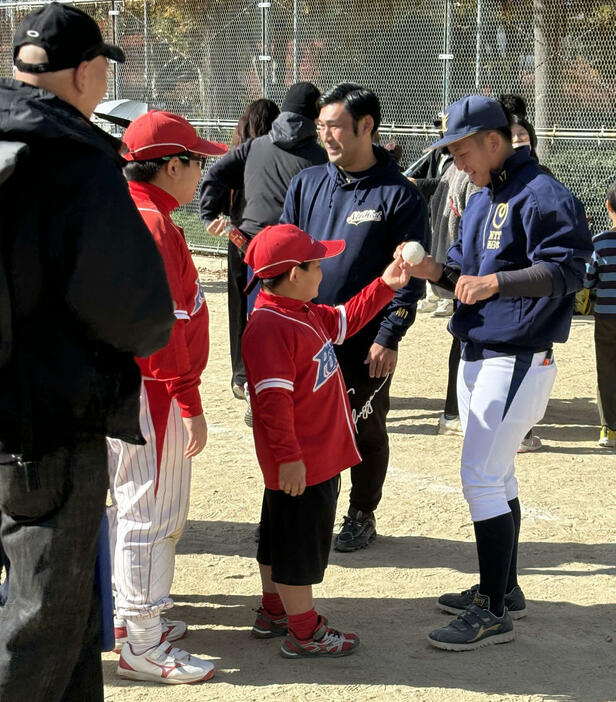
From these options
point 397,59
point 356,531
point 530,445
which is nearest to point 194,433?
point 356,531

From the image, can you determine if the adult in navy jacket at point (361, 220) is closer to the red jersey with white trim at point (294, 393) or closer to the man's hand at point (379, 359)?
the man's hand at point (379, 359)

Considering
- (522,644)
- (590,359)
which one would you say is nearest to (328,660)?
(522,644)

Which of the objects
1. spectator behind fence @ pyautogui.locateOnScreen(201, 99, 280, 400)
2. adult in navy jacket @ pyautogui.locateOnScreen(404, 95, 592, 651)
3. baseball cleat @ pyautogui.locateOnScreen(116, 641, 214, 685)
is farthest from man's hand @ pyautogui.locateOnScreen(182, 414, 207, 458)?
spectator behind fence @ pyautogui.locateOnScreen(201, 99, 280, 400)

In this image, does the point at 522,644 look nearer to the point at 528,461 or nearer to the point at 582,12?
the point at 528,461

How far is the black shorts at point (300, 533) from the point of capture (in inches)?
148

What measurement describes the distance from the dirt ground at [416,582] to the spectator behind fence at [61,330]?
0.99 meters

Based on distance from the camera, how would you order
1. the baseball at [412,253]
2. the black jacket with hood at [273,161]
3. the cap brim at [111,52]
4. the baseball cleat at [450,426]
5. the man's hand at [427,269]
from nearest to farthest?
1. the cap brim at [111,52]
2. the baseball at [412,253]
3. the man's hand at [427,269]
4. the black jacket with hood at [273,161]
5. the baseball cleat at [450,426]

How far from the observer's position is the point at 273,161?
6859mm

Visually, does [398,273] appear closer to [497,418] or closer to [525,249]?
[525,249]

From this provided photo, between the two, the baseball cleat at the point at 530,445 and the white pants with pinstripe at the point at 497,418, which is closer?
the white pants with pinstripe at the point at 497,418

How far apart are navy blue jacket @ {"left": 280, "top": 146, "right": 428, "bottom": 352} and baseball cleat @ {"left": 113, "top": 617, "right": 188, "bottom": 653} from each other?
1533mm

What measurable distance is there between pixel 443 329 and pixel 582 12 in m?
4.14

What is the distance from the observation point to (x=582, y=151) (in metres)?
12.1

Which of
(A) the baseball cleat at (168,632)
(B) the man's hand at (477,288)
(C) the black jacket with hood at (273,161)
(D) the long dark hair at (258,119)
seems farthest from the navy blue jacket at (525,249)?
(D) the long dark hair at (258,119)
